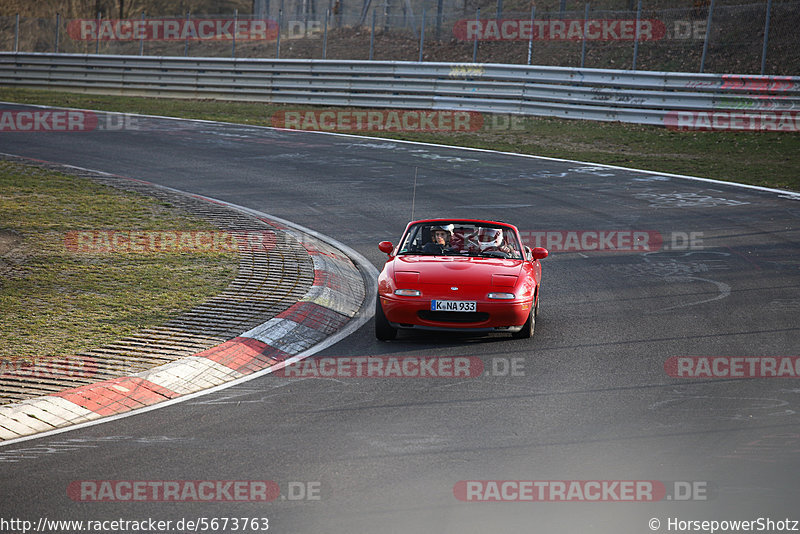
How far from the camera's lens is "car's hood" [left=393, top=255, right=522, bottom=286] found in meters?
9.58

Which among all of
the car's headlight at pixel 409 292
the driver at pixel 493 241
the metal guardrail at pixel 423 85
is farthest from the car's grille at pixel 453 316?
the metal guardrail at pixel 423 85

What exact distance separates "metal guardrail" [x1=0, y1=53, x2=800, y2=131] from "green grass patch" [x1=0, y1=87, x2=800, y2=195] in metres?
0.61

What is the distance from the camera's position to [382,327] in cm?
945

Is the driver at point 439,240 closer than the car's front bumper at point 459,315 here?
No

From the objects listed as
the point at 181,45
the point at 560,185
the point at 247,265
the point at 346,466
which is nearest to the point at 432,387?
the point at 346,466

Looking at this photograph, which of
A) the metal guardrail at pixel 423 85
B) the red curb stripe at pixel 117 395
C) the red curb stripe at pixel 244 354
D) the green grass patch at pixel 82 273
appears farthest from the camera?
the metal guardrail at pixel 423 85

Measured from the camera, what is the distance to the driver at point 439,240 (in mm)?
10469

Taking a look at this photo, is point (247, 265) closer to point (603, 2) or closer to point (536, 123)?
point (536, 123)

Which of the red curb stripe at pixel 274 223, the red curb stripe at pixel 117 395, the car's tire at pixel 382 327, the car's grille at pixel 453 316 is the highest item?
the red curb stripe at pixel 274 223

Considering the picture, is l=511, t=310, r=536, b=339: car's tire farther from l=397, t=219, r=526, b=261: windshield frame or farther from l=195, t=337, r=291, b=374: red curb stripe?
l=195, t=337, r=291, b=374: red curb stripe

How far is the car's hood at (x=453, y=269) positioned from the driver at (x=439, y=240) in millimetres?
212

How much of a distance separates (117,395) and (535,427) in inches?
134

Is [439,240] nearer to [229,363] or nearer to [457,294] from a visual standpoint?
[457,294]

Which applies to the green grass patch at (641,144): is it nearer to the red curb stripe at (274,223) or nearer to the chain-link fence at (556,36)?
the chain-link fence at (556,36)
